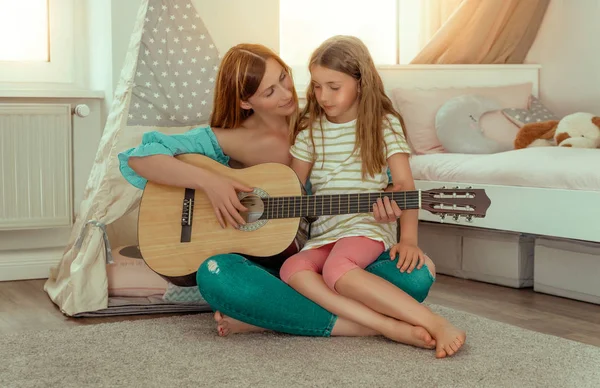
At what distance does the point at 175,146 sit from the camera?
206 centimetres

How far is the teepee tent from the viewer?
2346mm

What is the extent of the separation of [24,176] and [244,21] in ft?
3.08

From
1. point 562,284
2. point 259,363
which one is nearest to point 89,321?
point 259,363

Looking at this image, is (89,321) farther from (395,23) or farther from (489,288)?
(395,23)

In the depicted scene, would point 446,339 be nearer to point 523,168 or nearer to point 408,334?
point 408,334

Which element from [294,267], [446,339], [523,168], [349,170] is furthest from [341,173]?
[523,168]

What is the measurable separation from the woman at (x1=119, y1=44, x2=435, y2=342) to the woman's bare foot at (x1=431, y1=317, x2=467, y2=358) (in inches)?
2.1

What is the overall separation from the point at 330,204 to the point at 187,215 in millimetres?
365

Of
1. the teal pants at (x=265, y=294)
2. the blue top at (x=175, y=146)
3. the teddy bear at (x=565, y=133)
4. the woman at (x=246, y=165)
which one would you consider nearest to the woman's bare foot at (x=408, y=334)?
the woman at (x=246, y=165)

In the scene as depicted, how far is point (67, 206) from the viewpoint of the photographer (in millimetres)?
2871

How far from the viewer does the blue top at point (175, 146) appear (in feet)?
6.71

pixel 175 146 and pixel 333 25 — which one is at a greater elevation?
pixel 333 25

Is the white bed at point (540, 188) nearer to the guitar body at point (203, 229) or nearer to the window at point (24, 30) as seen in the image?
the guitar body at point (203, 229)

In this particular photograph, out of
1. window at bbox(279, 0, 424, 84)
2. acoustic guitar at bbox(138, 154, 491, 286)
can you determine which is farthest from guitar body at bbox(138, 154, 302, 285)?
window at bbox(279, 0, 424, 84)
